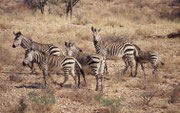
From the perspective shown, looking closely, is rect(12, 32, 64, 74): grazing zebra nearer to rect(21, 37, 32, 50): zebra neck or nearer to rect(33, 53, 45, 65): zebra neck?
rect(21, 37, 32, 50): zebra neck

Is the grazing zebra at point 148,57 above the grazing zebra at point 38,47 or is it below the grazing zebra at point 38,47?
below

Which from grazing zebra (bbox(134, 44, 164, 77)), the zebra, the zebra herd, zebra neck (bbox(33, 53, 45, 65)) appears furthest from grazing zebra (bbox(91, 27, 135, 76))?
zebra neck (bbox(33, 53, 45, 65))

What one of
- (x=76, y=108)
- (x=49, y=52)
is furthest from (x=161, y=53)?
(x=76, y=108)

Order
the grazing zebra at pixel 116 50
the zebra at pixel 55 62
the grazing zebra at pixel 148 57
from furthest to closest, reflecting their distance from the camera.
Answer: the grazing zebra at pixel 116 50
the grazing zebra at pixel 148 57
the zebra at pixel 55 62

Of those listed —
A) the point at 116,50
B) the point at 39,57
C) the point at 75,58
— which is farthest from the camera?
the point at 116,50

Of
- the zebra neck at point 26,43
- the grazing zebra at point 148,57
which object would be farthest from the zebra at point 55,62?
the grazing zebra at point 148,57

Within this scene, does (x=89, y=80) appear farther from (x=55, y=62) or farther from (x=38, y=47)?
(x=38, y=47)

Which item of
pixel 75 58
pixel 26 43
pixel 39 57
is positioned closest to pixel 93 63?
pixel 75 58

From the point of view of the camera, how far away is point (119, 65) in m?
12.1

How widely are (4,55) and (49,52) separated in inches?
102

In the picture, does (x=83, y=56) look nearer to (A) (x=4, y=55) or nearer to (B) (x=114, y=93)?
(B) (x=114, y=93)

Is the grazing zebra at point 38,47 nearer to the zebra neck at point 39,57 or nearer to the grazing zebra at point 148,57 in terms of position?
the zebra neck at point 39,57

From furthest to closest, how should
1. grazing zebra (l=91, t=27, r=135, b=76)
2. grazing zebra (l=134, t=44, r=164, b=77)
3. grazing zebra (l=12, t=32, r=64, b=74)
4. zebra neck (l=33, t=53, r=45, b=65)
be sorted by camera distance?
grazing zebra (l=91, t=27, r=135, b=76)
grazing zebra (l=12, t=32, r=64, b=74)
grazing zebra (l=134, t=44, r=164, b=77)
zebra neck (l=33, t=53, r=45, b=65)

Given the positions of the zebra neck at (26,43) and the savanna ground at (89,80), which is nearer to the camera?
the savanna ground at (89,80)
